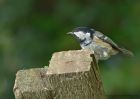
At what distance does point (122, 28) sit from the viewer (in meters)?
4.39

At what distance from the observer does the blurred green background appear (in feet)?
14.1

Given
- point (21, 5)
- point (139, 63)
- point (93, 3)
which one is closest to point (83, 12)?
point (93, 3)

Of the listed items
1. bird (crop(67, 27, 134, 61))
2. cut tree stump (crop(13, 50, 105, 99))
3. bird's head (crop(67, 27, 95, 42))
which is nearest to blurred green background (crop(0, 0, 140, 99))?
bird (crop(67, 27, 134, 61))

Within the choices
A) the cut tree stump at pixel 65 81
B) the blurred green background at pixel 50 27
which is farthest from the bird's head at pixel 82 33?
the cut tree stump at pixel 65 81

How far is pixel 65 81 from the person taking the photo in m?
1.52

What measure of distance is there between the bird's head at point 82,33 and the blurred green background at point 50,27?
726 millimetres

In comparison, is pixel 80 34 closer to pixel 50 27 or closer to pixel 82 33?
pixel 82 33

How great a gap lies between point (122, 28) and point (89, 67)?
2.86 m

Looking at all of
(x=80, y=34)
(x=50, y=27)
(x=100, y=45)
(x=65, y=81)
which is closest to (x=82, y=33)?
(x=80, y=34)

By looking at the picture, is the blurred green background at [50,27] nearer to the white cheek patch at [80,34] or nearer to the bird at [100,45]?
the bird at [100,45]

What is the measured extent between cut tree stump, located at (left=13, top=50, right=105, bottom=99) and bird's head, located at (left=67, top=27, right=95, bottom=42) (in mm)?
1534

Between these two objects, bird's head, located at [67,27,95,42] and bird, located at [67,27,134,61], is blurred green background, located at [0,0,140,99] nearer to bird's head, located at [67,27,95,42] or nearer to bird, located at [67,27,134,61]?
bird, located at [67,27,134,61]

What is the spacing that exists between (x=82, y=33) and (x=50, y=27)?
1.38 meters

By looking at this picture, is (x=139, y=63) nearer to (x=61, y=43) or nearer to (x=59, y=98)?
(x=61, y=43)
